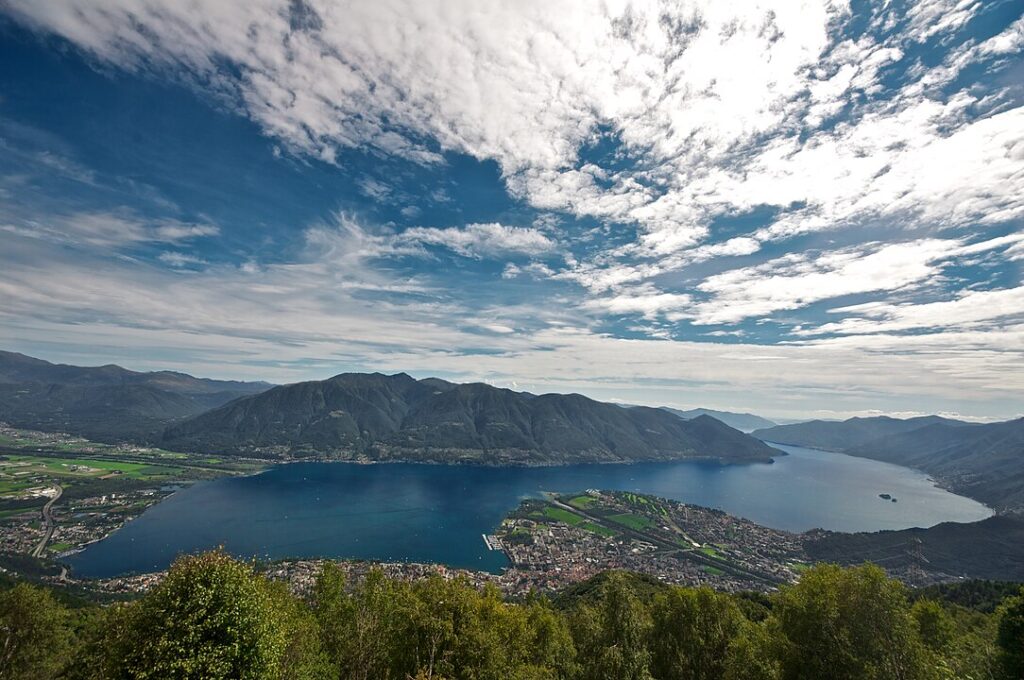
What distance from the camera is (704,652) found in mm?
24031

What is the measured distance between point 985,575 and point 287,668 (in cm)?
18213

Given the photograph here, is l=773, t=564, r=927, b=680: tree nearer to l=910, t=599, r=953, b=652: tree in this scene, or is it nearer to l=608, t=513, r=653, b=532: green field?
l=910, t=599, r=953, b=652: tree

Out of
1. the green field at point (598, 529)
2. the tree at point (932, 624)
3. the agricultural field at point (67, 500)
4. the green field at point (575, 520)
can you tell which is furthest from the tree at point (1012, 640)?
the agricultural field at point (67, 500)

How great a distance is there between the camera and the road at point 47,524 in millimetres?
105838

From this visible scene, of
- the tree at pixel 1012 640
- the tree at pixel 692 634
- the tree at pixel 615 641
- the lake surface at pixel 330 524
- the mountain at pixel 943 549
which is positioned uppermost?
the tree at pixel 1012 640

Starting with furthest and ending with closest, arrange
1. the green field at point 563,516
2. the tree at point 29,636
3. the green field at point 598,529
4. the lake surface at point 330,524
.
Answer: the green field at point 563,516, the green field at point 598,529, the lake surface at point 330,524, the tree at point 29,636

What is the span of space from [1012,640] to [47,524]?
201 metres

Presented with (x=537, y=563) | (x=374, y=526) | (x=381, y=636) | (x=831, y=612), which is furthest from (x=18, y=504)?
(x=831, y=612)

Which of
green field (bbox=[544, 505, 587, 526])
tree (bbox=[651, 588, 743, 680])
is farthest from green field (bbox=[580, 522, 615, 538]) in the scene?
tree (bbox=[651, 588, 743, 680])

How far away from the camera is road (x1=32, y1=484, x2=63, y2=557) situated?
347 ft

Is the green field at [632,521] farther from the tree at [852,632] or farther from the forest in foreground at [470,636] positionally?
the tree at [852,632]

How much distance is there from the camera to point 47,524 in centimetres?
12462

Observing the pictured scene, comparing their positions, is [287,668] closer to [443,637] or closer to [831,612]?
[443,637]

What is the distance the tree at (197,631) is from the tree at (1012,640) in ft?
100.0
